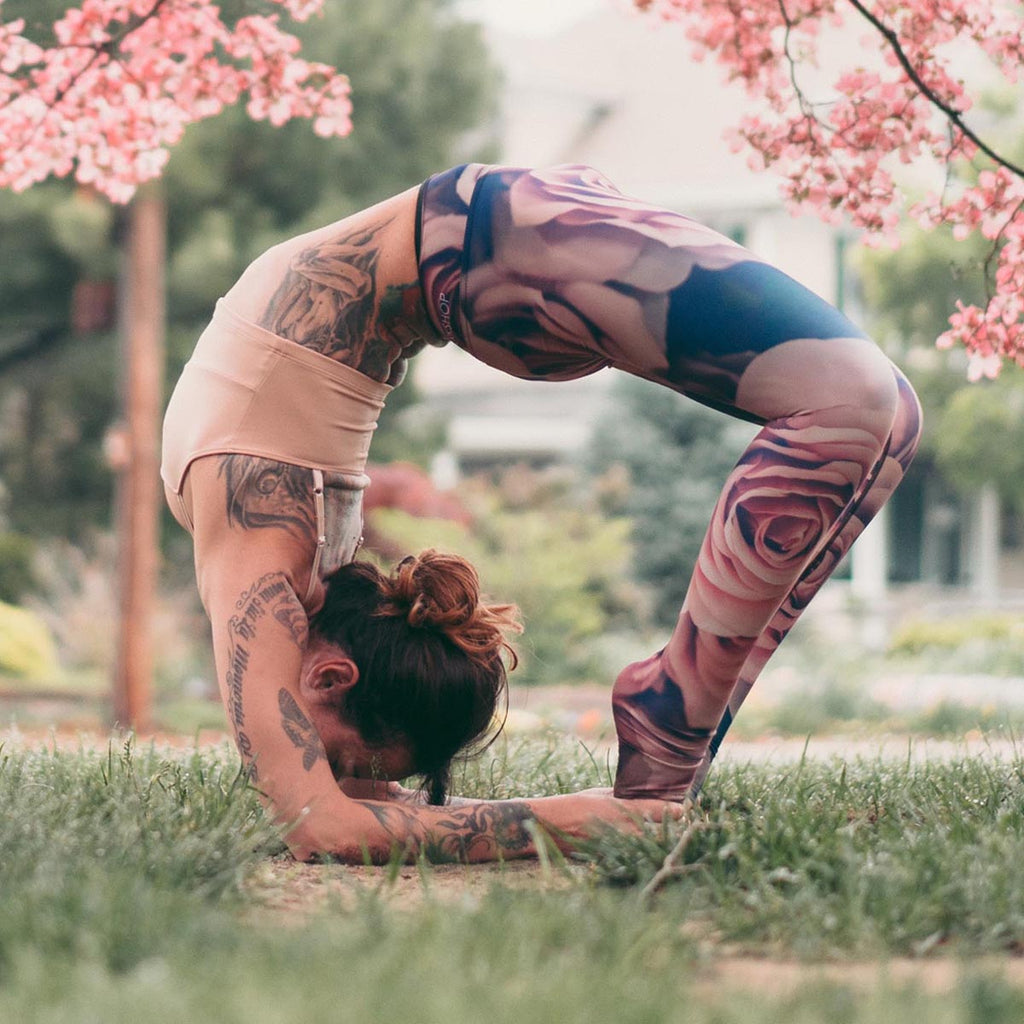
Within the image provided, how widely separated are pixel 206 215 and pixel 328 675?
9.15 m

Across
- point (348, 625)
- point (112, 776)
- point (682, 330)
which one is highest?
point (682, 330)

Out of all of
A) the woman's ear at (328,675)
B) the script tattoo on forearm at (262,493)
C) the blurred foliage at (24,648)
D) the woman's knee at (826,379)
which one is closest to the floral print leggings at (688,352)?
the woman's knee at (826,379)

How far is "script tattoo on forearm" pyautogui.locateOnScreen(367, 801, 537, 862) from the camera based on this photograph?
2502 mm

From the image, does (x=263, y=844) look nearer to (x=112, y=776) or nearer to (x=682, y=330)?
(x=112, y=776)

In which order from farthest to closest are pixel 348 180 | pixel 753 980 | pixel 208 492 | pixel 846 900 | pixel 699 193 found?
pixel 699 193 < pixel 348 180 < pixel 208 492 < pixel 846 900 < pixel 753 980

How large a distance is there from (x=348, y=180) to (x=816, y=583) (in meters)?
9.70

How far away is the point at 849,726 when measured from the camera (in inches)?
332

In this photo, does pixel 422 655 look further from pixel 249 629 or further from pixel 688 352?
pixel 688 352

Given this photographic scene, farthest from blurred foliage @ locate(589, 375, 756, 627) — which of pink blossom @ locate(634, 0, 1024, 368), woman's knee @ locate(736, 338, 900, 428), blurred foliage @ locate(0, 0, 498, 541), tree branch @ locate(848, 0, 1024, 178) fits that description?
woman's knee @ locate(736, 338, 900, 428)

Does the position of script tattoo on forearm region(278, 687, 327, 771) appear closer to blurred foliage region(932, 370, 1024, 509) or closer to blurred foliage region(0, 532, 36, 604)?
blurred foliage region(0, 532, 36, 604)

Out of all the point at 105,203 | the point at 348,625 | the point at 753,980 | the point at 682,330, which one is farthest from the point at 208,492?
the point at 105,203

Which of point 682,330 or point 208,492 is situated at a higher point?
point 682,330

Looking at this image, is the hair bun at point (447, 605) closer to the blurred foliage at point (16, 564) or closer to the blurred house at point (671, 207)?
the blurred foliage at point (16, 564)

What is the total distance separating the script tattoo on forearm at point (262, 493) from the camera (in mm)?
2658
